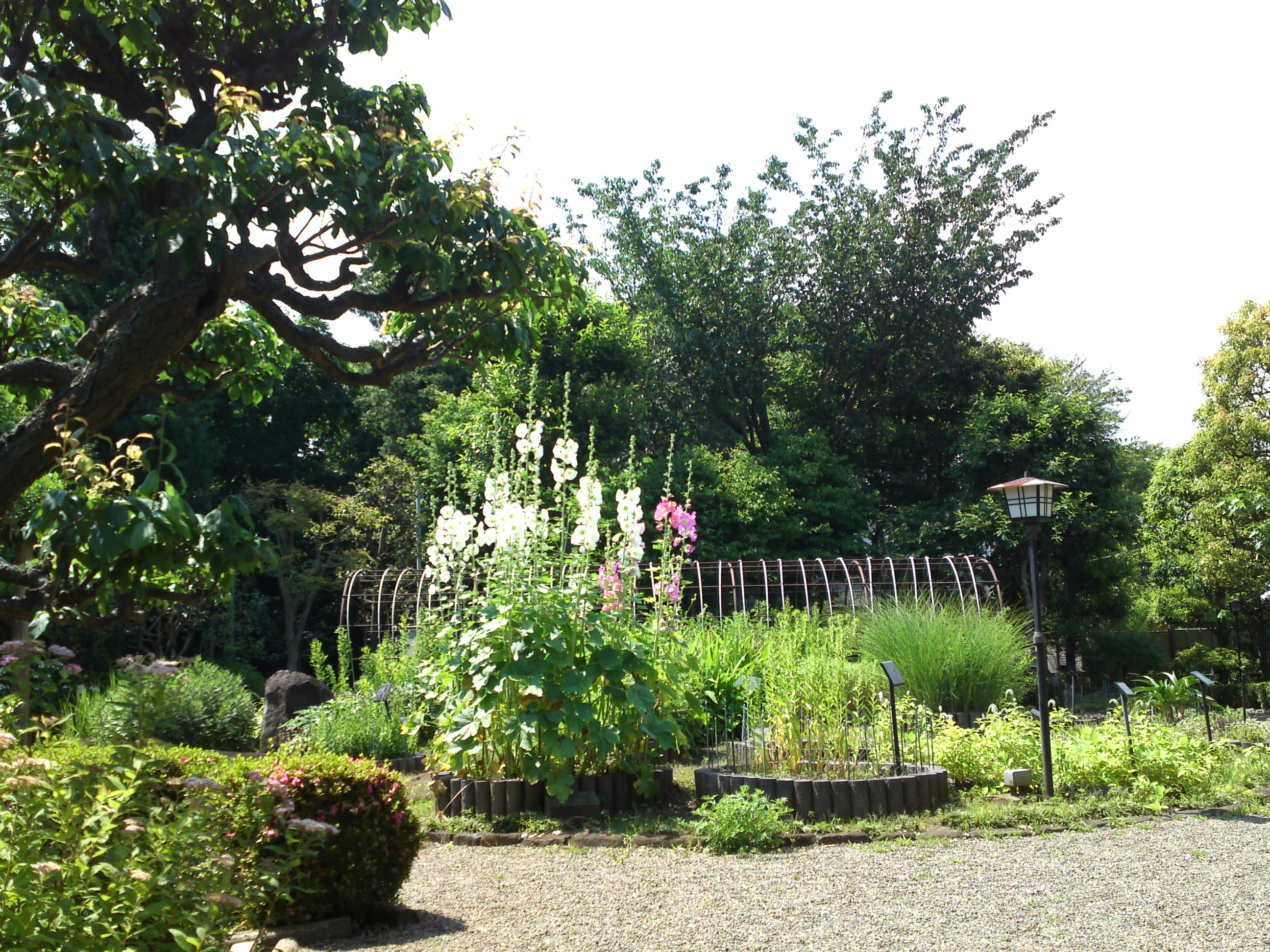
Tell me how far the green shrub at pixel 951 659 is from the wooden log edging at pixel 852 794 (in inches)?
101

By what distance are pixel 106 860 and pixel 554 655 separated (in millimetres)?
2850

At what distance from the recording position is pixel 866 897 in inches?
138

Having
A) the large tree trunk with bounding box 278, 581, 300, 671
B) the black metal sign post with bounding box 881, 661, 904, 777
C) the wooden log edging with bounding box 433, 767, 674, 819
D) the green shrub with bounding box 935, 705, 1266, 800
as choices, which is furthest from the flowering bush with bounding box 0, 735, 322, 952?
the large tree trunk with bounding box 278, 581, 300, 671

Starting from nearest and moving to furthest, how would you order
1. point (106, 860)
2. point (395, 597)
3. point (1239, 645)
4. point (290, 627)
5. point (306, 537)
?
point (106, 860) → point (395, 597) → point (1239, 645) → point (290, 627) → point (306, 537)

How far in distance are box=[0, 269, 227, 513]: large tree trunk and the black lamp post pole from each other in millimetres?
4667

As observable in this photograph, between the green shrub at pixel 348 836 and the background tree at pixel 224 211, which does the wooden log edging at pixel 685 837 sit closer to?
the green shrub at pixel 348 836

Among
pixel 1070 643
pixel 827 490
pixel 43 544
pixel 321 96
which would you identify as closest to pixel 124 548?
pixel 43 544

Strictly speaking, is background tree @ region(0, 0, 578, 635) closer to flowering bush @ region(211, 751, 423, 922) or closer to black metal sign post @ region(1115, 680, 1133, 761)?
flowering bush @ region(211, 751, 423, 922)

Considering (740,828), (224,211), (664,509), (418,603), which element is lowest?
(740,828)

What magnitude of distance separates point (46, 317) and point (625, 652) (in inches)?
120

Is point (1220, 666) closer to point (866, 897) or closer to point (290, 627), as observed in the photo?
point (866, 897)

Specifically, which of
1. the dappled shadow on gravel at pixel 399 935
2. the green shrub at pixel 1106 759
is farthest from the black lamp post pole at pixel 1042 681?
the dappled shadow on gravel at pixel 399 935

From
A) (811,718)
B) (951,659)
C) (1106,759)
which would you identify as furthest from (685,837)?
(951,659)

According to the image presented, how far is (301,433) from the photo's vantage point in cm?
1773
